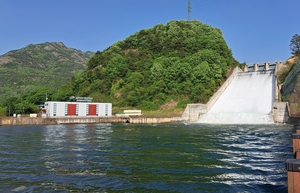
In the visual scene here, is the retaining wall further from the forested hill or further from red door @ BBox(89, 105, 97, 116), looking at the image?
red door @ BBox(89, 105, 97, 116)

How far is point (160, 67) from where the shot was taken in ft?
240

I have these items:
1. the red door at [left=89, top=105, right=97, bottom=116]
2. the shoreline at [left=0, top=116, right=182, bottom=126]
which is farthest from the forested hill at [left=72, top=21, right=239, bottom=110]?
the shoreline at [left=0, top=116, right=182, bottom=126]

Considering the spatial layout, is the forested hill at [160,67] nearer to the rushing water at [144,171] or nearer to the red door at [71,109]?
the red door at [71,109]

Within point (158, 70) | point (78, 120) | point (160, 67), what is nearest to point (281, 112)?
point (158, 70)

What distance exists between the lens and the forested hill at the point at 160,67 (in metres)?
Answer: 67.5

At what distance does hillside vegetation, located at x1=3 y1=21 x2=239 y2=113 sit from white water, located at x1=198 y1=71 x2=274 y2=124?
19.6 feet

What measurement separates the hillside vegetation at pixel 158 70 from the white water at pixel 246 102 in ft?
19.6

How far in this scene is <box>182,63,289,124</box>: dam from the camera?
1727 inches

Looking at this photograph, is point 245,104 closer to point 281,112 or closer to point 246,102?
point 246,102

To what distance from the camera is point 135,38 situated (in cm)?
9444

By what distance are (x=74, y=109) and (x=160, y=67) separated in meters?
26.4

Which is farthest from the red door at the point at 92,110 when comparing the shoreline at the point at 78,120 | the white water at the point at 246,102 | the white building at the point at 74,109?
the white water at the point at 246,102

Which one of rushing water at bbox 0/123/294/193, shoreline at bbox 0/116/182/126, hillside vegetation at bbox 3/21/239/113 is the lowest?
rushing water at bbox 0/123/294/193

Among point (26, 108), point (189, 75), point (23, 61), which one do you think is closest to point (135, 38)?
point (189, 75)
